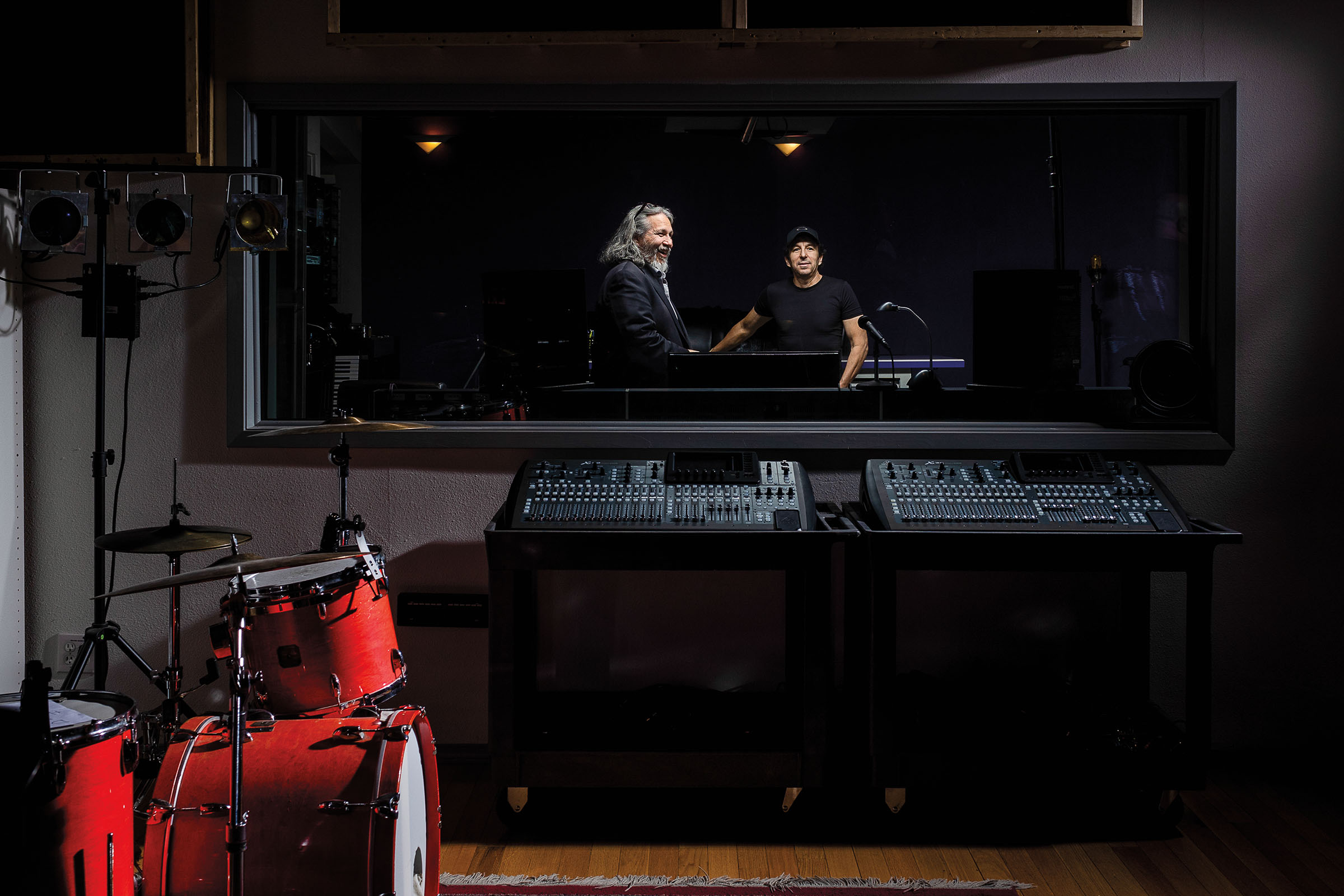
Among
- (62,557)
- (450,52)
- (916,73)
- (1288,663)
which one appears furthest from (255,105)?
(1288,663)

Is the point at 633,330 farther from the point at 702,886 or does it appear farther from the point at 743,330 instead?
the point at 702,886

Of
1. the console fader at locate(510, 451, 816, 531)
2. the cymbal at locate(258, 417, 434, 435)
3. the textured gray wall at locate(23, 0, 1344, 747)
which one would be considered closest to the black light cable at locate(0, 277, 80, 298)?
the textured gray wall at locate(23, 0, 1344, 747)

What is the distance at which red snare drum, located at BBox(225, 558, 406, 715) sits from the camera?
1.98m

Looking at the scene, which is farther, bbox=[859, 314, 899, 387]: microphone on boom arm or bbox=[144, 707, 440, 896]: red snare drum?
bbox=[859, 314, 899, 387]: microphone on boom arm

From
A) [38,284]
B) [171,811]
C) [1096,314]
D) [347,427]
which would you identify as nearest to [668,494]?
[347,427]

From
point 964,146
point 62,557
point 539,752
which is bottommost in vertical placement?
point 539,752

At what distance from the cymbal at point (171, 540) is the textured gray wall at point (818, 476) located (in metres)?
0.57

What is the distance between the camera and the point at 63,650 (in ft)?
10.0

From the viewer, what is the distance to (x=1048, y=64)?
9.82 feet

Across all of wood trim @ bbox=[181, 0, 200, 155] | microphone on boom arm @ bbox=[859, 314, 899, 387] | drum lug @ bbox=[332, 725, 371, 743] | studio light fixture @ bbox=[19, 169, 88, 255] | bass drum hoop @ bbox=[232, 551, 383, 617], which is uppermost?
wood trim @ bbox=[181, 0, 200, 155]

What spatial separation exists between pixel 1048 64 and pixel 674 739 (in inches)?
95.7

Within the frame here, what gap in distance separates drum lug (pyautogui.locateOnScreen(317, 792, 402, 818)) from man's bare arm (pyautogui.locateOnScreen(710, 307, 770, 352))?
242 centimetres

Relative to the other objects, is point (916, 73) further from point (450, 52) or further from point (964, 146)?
point (964, 146)

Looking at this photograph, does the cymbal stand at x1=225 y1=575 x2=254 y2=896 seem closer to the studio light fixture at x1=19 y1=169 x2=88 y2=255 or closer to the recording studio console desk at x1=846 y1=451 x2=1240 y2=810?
the recording studio console desk at x1=846 y1=451 x2=1240 y2=810
